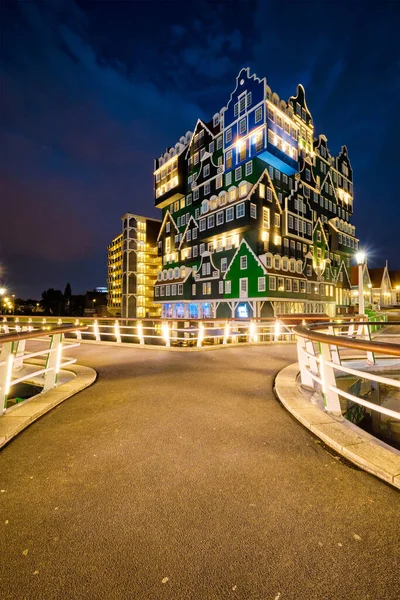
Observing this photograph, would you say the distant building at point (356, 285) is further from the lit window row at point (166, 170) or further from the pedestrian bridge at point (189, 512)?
the pedestrian bridge at point (189, 512)

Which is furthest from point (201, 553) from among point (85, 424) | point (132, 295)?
point (132, 295)

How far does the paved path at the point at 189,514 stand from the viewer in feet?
5.46

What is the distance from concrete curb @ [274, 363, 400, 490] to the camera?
2756mm

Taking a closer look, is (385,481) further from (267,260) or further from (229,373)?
(267,260)

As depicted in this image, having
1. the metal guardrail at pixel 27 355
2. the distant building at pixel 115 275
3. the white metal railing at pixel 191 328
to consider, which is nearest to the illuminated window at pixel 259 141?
the white metal railing at pixel 191 328

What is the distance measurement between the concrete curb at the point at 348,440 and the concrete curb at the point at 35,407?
3.88 m

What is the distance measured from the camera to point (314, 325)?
17.5 feet

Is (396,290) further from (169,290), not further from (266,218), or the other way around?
(169,290)

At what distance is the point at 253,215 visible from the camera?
32.1 m

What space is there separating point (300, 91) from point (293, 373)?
4514 centimetres

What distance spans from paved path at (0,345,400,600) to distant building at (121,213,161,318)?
191 feet

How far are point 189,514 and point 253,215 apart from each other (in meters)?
32.6

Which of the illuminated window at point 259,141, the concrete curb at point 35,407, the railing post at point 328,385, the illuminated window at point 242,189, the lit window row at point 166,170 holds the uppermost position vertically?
the lit window row at point 166,170

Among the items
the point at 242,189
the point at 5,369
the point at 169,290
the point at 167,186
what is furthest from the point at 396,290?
the point at 5,369
